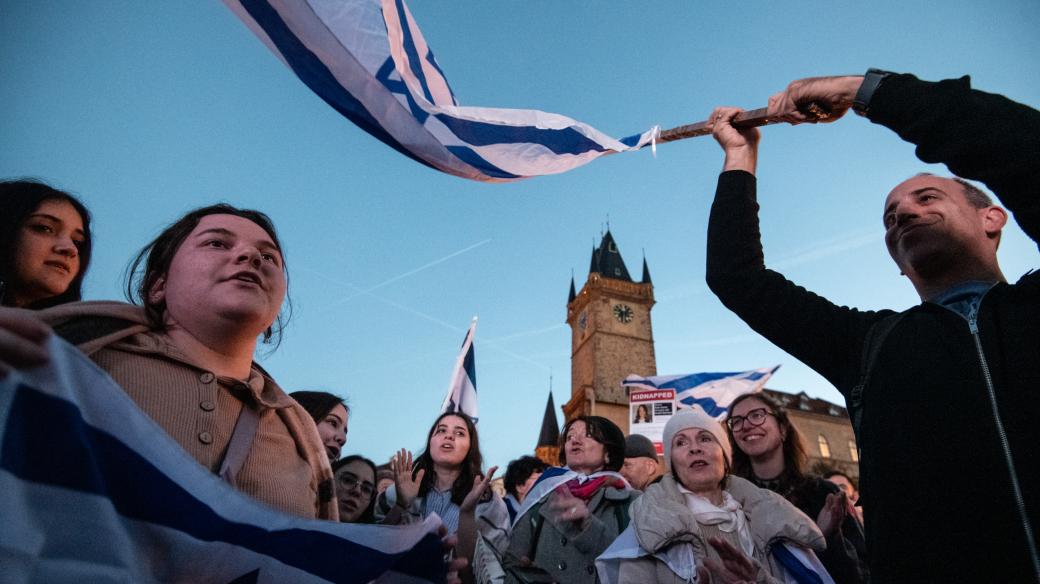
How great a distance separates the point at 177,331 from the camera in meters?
1.69

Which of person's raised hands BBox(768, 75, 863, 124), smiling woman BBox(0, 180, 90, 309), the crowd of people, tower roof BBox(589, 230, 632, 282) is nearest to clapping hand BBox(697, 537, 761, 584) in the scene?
the crowd of people

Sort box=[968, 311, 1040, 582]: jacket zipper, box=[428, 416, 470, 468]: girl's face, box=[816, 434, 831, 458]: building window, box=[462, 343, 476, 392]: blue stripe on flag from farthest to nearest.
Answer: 1. box=[816, 434, 831, 458]: building window
2. box=[462, 343, 476, 392]: blue stripe on flag
3. box=[428, 416, 470, 468]: girl's face
4. box=[968, 311, 1040, 582]: jacket zipper

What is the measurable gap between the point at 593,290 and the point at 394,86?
49715 mm

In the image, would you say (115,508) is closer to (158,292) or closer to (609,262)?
(158,292)

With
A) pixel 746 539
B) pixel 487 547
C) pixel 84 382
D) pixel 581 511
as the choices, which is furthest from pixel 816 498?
Result: pixel 84 382

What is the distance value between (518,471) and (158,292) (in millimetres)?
5004

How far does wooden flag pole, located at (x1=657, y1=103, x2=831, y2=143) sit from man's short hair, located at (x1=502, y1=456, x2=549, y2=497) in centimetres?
423

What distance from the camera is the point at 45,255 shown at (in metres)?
2.34

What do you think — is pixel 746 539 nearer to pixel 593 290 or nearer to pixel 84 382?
pixel 84 382

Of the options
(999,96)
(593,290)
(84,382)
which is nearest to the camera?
(84,382)

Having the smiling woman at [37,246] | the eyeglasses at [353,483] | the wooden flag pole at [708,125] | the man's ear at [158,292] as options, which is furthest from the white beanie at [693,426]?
the smiling woman at [37,246]

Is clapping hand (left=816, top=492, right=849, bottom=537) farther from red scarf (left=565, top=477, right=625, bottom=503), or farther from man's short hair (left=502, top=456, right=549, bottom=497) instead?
man's short hair (left=502, top=456, right=549, bottom=497)

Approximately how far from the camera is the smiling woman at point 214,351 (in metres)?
1.48

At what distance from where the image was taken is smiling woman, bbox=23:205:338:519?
4.87 ft
